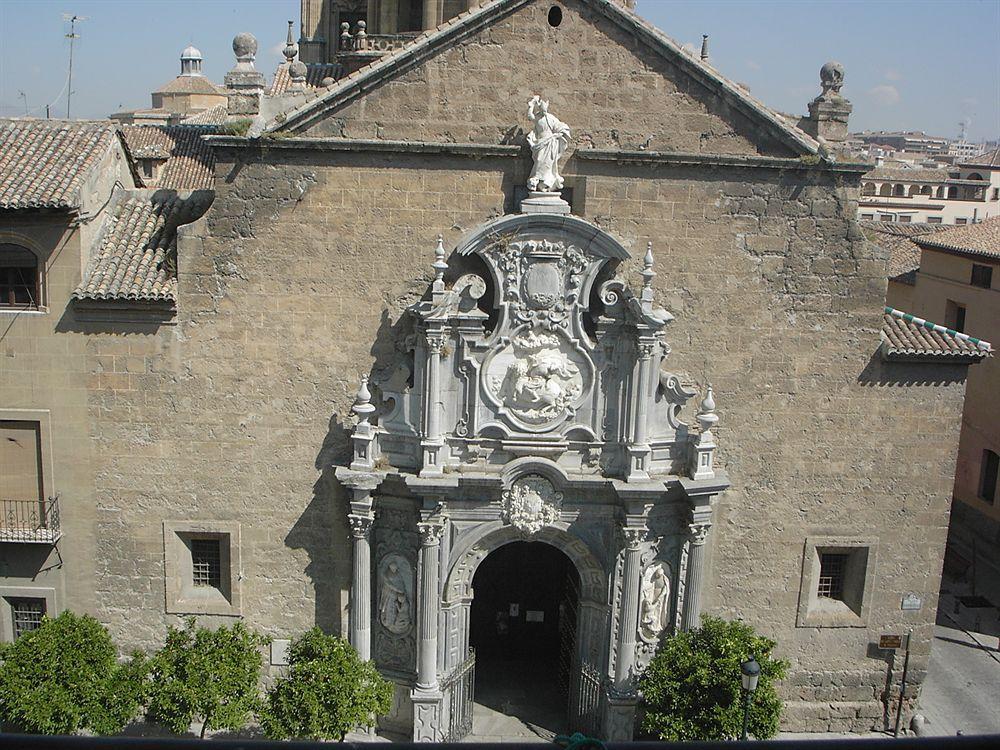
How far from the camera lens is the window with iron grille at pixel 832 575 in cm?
1947

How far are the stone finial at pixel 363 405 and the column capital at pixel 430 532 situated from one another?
80.3 inches

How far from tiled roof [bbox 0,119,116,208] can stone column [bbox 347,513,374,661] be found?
7.17m

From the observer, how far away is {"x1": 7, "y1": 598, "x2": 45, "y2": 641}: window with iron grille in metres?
18.6

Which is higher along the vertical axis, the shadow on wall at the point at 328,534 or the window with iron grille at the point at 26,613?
the shadow on wall at the point at 328,534

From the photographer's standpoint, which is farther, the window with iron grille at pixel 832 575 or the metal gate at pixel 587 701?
the window with iron grille at pixel 832 575

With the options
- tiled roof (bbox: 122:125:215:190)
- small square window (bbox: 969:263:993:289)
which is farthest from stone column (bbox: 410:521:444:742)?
tiled roof (bbox: 122:125:215:190)

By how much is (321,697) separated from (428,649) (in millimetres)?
2220

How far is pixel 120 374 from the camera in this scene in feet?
59.0

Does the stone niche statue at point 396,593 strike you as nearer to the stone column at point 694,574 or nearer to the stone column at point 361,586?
the stone column at point 361,586

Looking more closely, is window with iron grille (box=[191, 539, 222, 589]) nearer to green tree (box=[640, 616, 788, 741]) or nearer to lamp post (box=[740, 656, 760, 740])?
green tree (box=[640, 616, 788, 741])

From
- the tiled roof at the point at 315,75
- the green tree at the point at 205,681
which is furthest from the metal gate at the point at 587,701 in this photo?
the tiled roof at the point at 315,75

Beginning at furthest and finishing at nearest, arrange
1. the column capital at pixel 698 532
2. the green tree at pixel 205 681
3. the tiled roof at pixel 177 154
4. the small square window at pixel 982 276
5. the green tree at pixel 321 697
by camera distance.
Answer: the tiled roof at pixel 177 154, the small square window at pixel 982 276, the column capital at pixel 698 532, the green tree at pixel 205 681, the green tree at pixel 321 697

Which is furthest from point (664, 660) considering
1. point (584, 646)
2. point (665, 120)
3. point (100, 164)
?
point (100, 164)

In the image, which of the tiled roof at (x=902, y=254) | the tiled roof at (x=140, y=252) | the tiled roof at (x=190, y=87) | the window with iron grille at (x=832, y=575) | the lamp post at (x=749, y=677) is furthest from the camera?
the tiled roof at (x=190, y=87)
